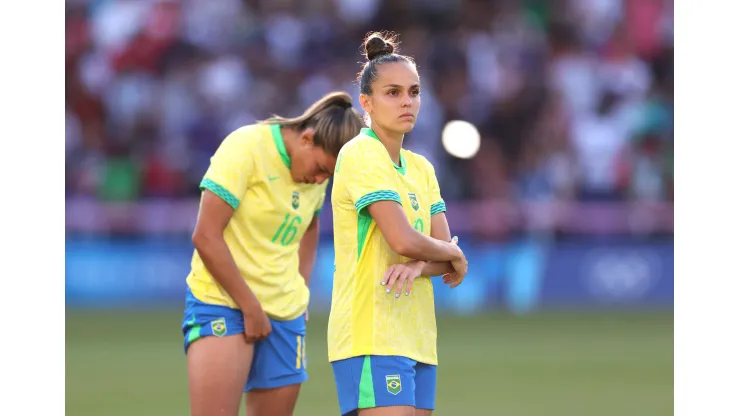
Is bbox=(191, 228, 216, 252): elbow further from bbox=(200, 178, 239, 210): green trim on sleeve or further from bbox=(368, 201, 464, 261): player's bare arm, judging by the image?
bbox=(368, 201, 464, 261): player's bare arm

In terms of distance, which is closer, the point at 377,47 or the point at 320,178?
the point at 377,47

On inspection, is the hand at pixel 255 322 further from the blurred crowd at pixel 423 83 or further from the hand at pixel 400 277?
the blurred crowd at pixel 423 83

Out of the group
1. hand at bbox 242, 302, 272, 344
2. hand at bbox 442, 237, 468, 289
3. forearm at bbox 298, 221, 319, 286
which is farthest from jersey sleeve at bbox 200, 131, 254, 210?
hand at bbox 442, 237, 468, 289

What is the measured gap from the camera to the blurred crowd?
1725 centimetres

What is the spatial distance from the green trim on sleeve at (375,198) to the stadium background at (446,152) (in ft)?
26.2

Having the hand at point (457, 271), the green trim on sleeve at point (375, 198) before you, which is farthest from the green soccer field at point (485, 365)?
the green trim on sleeve at point (375, 198)

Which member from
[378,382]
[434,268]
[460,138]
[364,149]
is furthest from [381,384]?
[460,138]

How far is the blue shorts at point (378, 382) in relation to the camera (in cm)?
459

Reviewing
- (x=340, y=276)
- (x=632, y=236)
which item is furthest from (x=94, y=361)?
(x=632, y=236)

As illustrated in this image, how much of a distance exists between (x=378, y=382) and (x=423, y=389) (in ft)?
0.94

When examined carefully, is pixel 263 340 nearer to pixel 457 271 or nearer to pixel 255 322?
pixel 255 322

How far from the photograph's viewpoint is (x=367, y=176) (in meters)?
4.64
